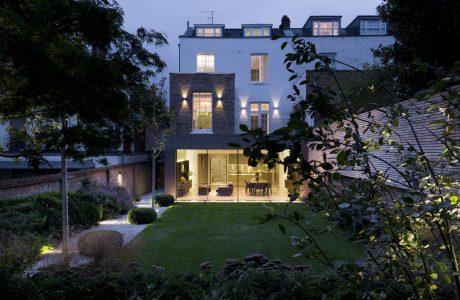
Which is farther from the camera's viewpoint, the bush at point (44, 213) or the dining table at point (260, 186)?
the dining table at point (260, 186)

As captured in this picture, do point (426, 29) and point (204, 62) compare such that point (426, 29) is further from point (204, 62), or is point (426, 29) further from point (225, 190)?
point (204, 62)

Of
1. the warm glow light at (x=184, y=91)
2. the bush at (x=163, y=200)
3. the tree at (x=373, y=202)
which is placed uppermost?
the warm glow light at (x=184, y=91)

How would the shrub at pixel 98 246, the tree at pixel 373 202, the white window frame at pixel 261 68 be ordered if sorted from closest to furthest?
1. the tree at pixel 373 202
2. the shrub at pixel 98 246
3. the white window frame at pixel 261 68

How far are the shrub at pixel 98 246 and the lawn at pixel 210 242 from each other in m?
0.56

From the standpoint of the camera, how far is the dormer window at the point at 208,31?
86.3 ft

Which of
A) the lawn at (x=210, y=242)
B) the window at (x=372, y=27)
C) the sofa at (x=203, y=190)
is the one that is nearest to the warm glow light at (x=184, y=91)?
the sofa at (x=203, y=190)

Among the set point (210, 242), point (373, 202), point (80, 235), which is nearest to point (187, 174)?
point (80, 235)

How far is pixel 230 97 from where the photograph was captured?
22609 millimetres

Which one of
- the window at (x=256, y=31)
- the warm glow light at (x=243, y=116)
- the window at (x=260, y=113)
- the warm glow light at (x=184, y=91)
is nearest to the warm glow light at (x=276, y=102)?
the window at (x=260, y=113)

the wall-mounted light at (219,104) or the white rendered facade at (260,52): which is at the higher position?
the white rendered facade at (260,52)

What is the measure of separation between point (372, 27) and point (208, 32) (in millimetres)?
11951

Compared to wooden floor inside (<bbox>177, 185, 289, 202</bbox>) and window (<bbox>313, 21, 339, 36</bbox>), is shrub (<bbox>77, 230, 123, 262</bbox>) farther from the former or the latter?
window (<bbox>313, 21, 339, 36</bbox>)

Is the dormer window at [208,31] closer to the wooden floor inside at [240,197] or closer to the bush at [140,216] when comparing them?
the wooden floor inside at [240,197]

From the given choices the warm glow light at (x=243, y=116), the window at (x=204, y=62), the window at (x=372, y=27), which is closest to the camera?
the warm glow light at (x=243, y=116)
